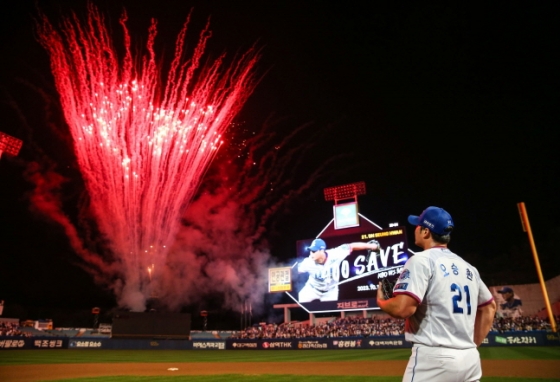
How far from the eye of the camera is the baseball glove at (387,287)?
120 inches

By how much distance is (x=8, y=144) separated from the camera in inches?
1259

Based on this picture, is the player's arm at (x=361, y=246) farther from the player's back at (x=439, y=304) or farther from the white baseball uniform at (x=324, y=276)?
the player's back at (x=439, y=304)

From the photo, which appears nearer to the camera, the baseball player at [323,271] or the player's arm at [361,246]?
the player's arm at [361,246]

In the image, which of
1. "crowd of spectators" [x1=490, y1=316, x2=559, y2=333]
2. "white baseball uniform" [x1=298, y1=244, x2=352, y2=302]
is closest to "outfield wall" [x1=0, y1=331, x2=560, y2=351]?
"crowd of spectators" [x1=490, y1=316, x2=559, y2=333]

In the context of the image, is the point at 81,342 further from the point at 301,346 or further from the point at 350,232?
the point at 350,232

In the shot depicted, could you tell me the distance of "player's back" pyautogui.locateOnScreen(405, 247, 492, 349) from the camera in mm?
2822

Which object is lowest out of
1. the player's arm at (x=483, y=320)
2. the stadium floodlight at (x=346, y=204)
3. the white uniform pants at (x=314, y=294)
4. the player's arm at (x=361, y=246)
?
the player's arm at (x=483, y=320)

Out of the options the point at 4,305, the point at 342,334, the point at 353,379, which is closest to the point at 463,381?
the point at 353,379

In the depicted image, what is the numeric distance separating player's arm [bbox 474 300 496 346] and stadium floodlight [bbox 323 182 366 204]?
42570mm

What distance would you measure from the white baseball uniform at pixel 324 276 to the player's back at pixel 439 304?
40.0 metres

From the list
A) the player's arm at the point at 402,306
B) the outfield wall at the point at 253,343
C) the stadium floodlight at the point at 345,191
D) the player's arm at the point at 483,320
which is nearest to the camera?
the player's arm at the point at 402,306

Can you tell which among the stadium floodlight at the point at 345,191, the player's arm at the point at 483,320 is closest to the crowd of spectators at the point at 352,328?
the stadium floodlight at the point at 345,191

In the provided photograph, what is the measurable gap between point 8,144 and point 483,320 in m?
36.9

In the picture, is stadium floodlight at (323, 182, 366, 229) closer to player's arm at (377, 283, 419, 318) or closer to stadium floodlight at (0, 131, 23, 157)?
stadium floodlight at (0, 131, 23, 157)
